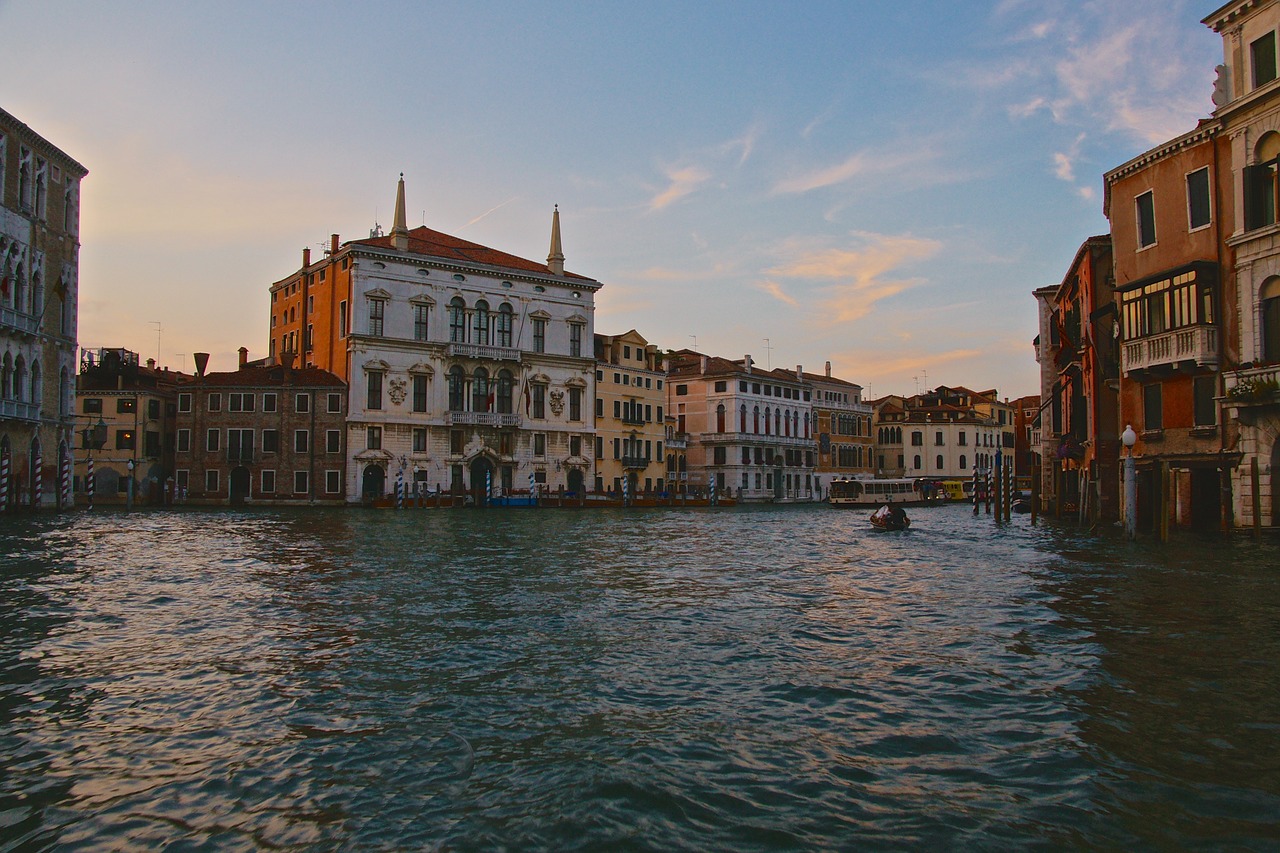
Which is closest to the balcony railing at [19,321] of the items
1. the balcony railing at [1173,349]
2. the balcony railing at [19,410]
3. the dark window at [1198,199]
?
the balcony railing at [19,410]

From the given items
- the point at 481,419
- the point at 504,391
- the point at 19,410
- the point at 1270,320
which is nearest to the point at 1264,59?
the point at 1270,320

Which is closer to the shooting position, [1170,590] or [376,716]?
[376,716]

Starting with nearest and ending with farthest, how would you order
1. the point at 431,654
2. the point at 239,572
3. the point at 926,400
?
the point at 431,654 → the point at 239,572 → the point at 926,400

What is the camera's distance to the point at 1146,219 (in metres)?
22.5

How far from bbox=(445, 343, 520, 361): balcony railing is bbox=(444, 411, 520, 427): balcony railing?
3.04 meters

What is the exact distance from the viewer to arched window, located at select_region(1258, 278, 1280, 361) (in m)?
18.8

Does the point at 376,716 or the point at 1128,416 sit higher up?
the point at 1128,416

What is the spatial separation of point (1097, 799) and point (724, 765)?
5.92 feet

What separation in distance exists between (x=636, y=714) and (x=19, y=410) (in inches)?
1255

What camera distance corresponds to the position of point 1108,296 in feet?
87.3

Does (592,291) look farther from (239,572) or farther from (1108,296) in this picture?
(239,572)

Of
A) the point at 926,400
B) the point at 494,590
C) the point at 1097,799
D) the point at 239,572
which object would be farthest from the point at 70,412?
the point at 926,400

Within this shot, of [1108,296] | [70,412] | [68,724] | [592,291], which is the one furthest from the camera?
[592,291]

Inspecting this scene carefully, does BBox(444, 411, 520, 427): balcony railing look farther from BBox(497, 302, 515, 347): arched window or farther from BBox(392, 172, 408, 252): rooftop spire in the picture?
BBox(392, 172, 408, 252): rooftop spire
